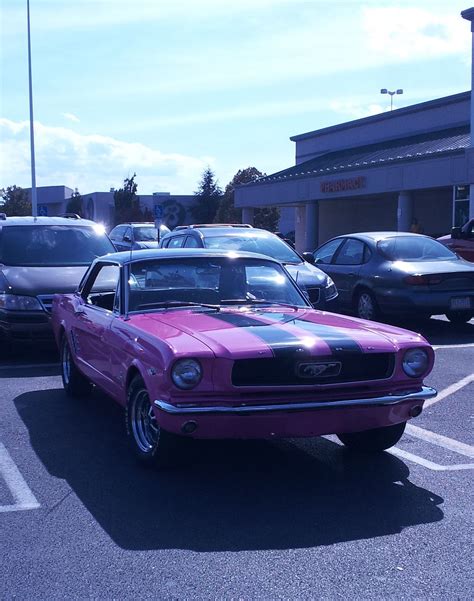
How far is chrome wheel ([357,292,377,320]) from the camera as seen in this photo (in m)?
13.1

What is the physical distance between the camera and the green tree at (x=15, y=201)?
56.3 m

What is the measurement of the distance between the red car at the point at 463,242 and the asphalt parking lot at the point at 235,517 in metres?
10.4

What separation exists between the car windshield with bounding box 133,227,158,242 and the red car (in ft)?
34.4

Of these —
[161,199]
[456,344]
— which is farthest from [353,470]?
[161,199]

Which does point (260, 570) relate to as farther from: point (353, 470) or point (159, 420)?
point (353, 470)

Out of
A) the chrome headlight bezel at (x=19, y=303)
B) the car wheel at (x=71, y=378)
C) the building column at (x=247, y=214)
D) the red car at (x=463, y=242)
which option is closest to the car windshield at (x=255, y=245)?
the chrome headlight bezel at (x=19, y=303)

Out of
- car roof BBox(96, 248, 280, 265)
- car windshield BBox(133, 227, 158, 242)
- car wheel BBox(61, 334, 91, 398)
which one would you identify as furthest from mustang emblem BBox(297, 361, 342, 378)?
car windshield BBox(133, 227, 158, 242)

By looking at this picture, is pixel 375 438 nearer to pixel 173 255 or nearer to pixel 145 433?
pixel 145 433

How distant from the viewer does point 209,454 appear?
6.31 meters

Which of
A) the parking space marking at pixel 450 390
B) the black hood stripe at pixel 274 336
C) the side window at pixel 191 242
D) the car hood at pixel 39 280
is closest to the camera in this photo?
the black hood stripe at pixel 274 336

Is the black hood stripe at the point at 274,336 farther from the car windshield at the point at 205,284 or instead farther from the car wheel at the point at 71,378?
the car wheel at the point at 71,378

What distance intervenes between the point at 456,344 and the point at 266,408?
7130mm

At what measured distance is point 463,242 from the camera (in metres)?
17.5

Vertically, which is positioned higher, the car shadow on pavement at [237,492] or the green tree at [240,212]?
the green tree at [240,212]
